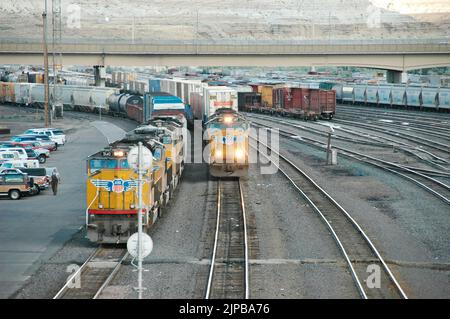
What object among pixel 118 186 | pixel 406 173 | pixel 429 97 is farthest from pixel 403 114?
pixel 118 186

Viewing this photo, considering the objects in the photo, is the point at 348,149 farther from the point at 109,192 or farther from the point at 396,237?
the point at 109,192

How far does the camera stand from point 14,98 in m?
111

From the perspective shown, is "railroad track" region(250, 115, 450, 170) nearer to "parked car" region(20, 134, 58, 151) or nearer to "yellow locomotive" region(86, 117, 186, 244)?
"parked car" region(20, 134, 58, 151)

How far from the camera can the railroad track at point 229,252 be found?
70.4ft

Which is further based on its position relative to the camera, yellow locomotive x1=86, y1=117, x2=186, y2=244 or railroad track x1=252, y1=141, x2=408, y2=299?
yellow locomotive x1=86, y1=117, x2=186, y2=244

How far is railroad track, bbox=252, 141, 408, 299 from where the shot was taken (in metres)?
21.6

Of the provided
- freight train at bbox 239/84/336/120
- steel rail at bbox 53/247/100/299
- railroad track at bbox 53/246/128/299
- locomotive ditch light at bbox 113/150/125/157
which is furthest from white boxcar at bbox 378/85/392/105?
steel rail at bbox 53/247/100/299

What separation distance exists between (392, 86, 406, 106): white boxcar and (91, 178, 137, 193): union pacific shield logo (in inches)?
2746

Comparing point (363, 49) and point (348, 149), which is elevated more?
point (363, 49)

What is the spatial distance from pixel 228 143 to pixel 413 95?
55.4 metres

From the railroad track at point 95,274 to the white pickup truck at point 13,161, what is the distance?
1901 cm

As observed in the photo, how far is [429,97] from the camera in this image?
87.5m

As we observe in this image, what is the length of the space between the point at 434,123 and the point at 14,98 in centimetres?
5961
